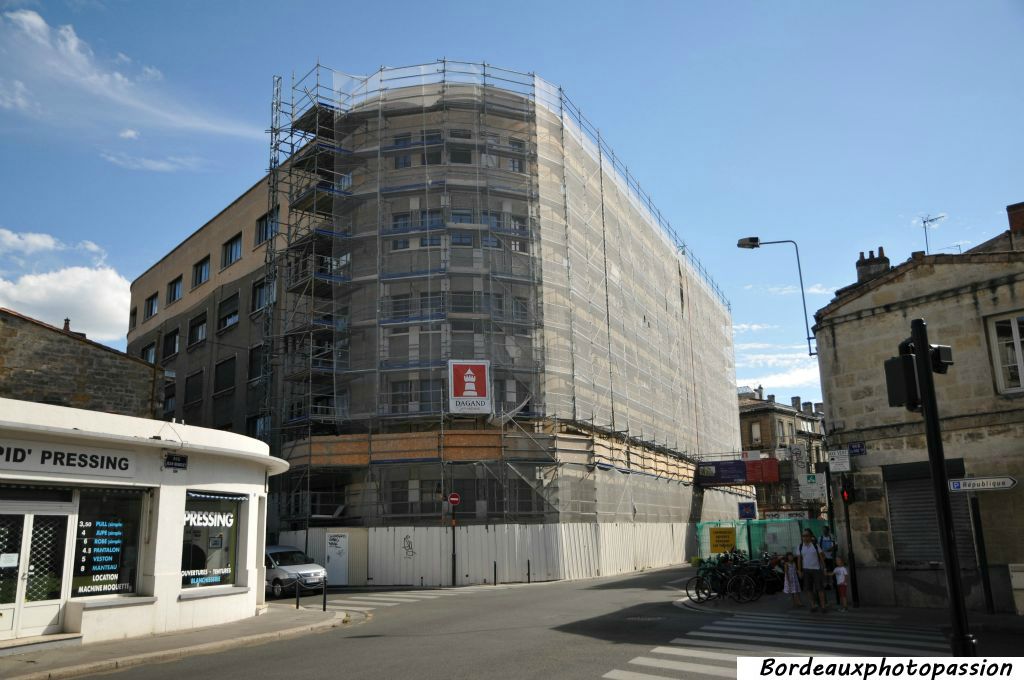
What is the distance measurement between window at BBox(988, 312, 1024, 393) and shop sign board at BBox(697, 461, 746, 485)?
28299 mm

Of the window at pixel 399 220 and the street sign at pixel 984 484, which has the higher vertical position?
the window at pixel 399 220

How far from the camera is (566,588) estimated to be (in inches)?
925

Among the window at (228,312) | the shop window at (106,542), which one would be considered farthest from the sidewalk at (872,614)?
the window at (228,312)

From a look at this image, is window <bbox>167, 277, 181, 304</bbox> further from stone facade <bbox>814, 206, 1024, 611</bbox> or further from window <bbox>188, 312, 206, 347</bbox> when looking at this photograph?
stone facade <bbox>814, 206, 1024, 611</bbox>

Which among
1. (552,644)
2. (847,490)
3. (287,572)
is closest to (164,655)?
(552,644)

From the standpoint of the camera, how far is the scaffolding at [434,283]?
29531 millimetres

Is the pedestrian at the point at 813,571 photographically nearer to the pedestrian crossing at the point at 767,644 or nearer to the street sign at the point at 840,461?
the pedestrian crossing at the point at 767,644

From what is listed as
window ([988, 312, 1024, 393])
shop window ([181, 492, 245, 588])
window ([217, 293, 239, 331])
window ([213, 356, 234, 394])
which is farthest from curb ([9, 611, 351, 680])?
window ([217, 293, 239, 331])

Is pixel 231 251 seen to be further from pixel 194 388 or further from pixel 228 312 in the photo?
pixel 194 388

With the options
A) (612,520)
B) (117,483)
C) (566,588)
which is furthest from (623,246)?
(117,483)

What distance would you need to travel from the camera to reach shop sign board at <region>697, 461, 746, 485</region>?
144 ft

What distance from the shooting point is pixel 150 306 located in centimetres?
5244

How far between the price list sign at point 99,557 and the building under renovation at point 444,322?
13.5 meters

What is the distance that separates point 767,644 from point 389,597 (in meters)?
12.9
